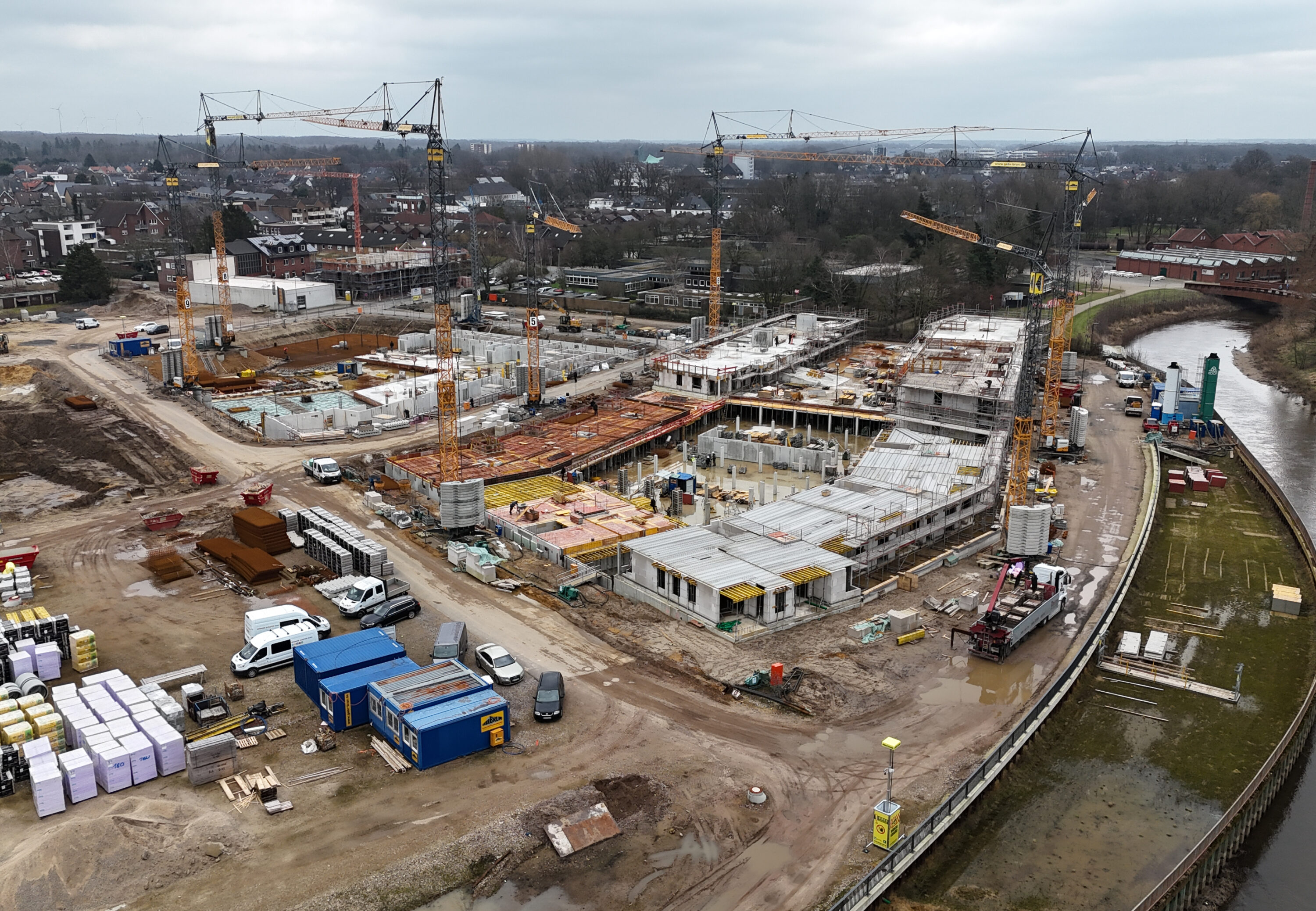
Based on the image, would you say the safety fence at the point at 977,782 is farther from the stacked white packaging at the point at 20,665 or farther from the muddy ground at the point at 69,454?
the muddy ground at the point at 69,454

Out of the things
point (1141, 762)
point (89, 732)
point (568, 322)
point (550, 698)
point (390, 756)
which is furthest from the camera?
point (568, 322)

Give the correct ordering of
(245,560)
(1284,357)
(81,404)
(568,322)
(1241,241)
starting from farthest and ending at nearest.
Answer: (1241,241) < (568,322) < (1284,357) < (81,404) < (245,560)

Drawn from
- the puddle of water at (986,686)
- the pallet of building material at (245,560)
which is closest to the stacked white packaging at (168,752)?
the pallet of building material at (245,560)

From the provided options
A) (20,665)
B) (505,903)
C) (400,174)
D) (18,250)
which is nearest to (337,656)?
(20,665)

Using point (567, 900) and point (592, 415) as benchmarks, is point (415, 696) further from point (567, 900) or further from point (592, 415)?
point (592, 415)

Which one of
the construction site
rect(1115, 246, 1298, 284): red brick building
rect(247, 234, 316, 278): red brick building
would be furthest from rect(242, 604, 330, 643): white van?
rect(1115, 246, 1298, 284): red brick building

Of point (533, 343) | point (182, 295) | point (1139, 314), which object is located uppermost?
point (182, 295)

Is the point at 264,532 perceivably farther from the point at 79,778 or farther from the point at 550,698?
the point at 550,698
